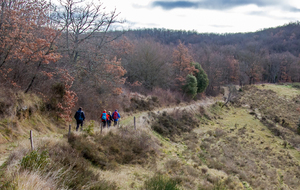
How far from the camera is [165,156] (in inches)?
608

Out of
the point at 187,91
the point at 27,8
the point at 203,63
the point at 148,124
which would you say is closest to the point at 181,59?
the point at 187,91

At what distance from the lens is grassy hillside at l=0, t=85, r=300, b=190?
21.8 feet

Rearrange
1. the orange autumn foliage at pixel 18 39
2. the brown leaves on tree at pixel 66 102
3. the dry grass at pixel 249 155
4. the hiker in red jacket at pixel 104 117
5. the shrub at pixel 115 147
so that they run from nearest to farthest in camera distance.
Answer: the shrub at pixel 115 147, the orange autumn foliage at pixel 18 39, the brown leaves on tree at pixel 66 102, the hiker in red jacket at pixel 104 117, the dry grass at pixel 249 155

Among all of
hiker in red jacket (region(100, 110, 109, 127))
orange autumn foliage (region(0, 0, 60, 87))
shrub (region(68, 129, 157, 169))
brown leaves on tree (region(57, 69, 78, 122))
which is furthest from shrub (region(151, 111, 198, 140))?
orange autumn foliage (region(0, 0, 60, 87))

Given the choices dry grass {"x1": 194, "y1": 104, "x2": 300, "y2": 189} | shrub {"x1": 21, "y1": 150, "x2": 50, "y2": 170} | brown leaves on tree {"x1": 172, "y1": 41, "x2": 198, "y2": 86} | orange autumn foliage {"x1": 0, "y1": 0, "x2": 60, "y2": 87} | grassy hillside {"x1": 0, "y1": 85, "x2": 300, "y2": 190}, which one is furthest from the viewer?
brown leaves on tree {"x1": 172, "y1": 41, "x2": 198, "y2": 86}

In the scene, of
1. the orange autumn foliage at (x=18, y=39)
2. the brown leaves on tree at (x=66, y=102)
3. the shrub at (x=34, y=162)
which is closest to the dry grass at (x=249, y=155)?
the brown leaves on tree at (x=66, y=102)

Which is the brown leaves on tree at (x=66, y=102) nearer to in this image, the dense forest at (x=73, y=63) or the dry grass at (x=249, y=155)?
the dense forest at (x=73, y=63)

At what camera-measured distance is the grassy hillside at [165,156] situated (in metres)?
6.64

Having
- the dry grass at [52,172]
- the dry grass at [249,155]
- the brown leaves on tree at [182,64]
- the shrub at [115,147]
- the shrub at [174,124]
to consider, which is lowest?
the dry grass at [249,155]

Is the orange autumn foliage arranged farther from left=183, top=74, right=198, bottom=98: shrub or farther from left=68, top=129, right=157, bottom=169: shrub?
left=183, top=74, right=198, bottom=98: shrub

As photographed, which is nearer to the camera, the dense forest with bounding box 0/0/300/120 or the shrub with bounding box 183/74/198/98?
the dense forest with bounding box 0/0/300/120

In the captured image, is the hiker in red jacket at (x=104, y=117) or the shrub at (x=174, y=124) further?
the shrub at (x=174, y=124)

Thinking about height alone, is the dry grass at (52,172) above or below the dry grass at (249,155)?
above

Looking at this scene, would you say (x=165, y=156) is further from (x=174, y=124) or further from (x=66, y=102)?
(x=174, y=124)
